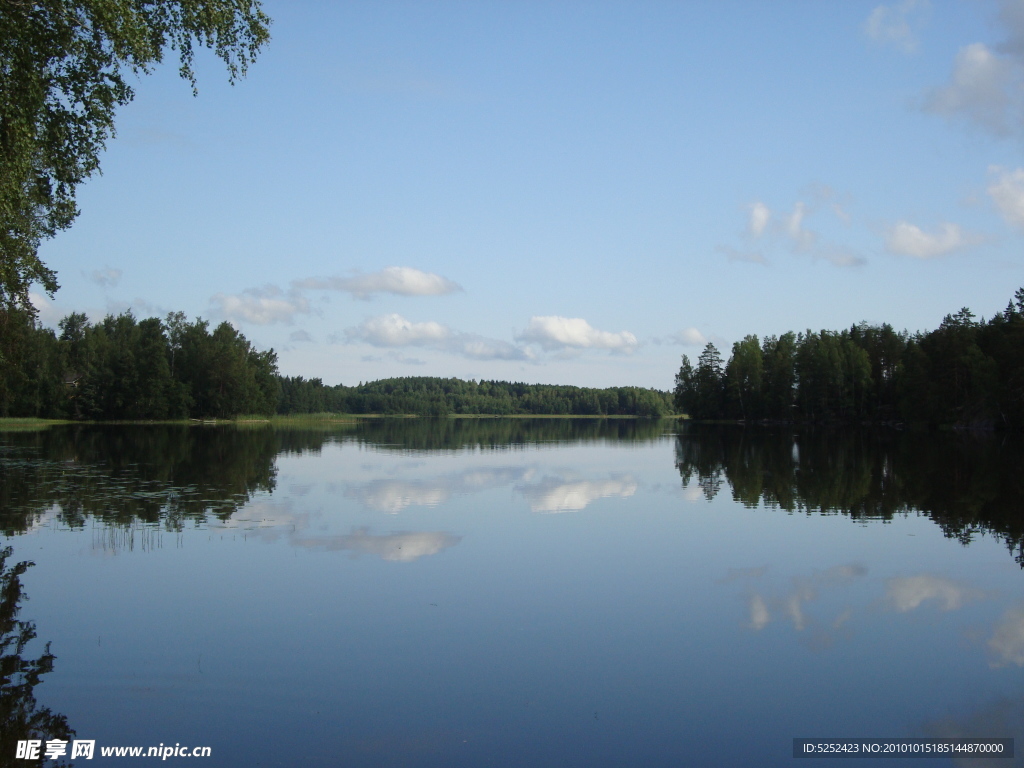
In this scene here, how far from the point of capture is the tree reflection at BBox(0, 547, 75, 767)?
7.08 meters

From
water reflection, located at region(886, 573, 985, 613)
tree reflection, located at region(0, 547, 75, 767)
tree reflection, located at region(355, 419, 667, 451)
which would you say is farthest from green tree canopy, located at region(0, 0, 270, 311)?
tree reflection, located at region(355, 419, 667, 451)

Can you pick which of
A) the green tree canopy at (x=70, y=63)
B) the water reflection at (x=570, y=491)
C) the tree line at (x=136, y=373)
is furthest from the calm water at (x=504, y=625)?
the tree line at (x=136, y=373)

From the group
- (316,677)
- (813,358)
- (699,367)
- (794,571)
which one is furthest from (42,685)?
(699,367)

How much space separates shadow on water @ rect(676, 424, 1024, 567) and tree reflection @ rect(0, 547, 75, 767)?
57.7 feet

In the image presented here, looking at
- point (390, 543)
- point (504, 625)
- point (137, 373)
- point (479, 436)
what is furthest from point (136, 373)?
point (504, 625)

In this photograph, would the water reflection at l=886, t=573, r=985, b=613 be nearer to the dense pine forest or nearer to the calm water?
the calm water

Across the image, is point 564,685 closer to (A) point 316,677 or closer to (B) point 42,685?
(A) point 316,677

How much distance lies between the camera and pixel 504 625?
1098 cm

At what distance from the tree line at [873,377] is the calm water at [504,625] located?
5502cm

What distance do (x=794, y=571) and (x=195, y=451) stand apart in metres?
36.9

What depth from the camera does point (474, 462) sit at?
4012 centimetres

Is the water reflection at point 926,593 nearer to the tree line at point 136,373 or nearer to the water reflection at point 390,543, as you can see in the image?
the water reflection at point 390,543

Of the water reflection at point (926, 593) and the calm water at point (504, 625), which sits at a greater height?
the water reflection at point (926, 593)

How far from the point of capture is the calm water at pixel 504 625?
7.61m
